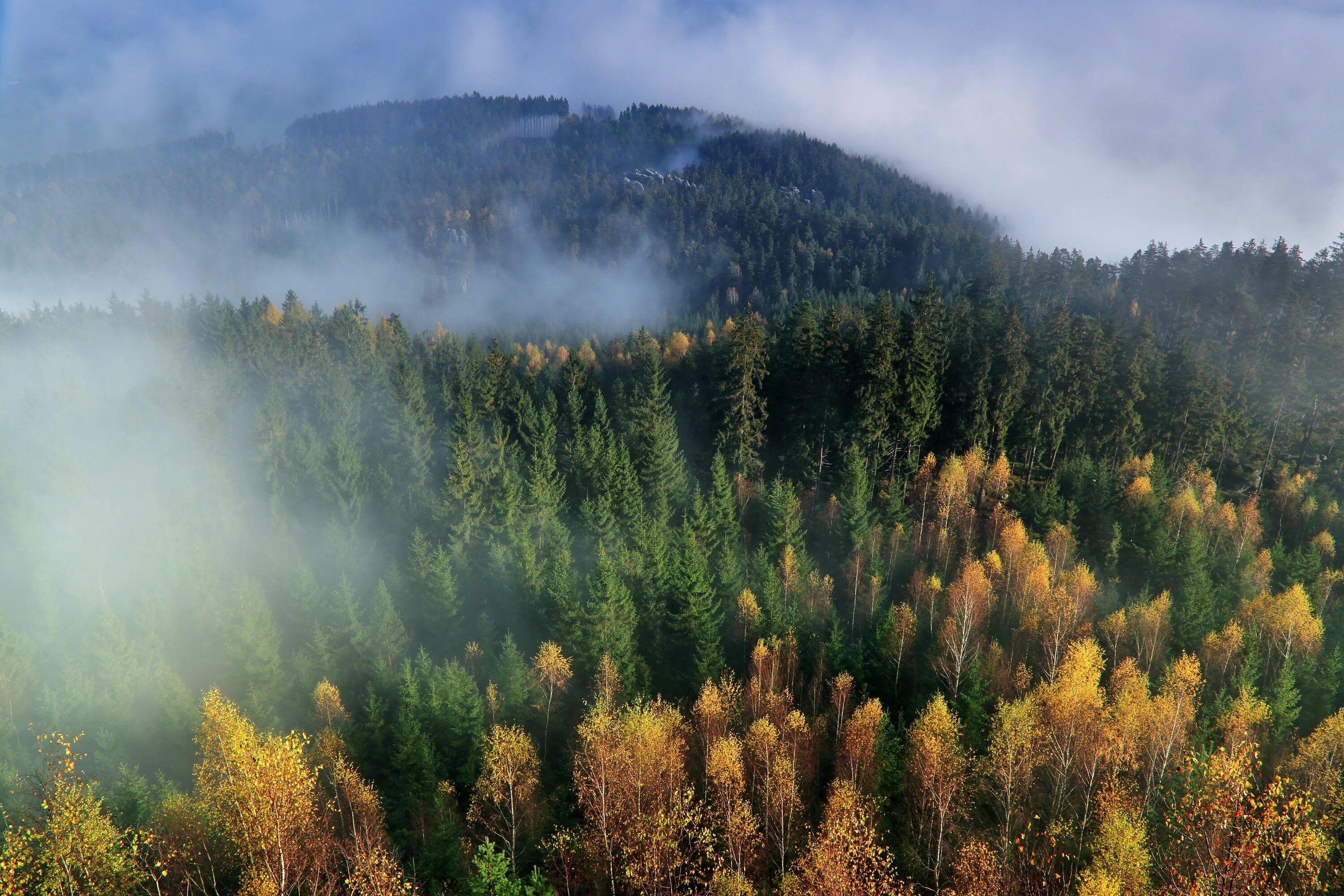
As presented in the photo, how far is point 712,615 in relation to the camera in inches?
1897

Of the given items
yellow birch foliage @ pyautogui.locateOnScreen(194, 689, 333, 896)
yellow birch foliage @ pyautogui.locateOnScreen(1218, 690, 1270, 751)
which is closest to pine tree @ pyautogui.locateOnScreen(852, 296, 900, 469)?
yellow birch foliage @ pyautogui.locateOnScreen(1218, 690, 1270, 751)

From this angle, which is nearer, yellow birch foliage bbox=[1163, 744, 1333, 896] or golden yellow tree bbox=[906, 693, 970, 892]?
yellow birch foliage bbox=[1163, 744, 1333, 896]

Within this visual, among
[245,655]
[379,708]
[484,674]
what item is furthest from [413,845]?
[245,655]

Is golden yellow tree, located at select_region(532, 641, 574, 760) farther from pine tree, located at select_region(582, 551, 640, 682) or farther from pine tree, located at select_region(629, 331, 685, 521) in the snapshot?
pine tree, located at select_region(629, 331, 685, 521)

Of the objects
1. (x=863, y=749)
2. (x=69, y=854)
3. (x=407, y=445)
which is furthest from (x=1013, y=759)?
(x=407, y=445)

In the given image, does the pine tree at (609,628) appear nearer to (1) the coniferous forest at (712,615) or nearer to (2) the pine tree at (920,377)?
(1) the coniferous forest at (712,615)

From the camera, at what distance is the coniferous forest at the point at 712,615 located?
1195 inches

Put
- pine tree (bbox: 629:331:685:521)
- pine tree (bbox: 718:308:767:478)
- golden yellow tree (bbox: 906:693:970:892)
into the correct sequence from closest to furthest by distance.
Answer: golden yellow tree (bbox: 906:693:970:892) < pine tree (bbox: 629:331:685:521) < pine tree (bbox: 718:308:767:478)

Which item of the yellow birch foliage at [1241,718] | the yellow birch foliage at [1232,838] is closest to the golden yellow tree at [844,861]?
the yellow birch foliage at [1232,838]

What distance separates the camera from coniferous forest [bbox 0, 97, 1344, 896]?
30.3 meters

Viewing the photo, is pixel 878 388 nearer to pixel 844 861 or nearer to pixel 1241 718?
pixel 1241 718

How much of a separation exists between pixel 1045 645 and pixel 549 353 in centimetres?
12527

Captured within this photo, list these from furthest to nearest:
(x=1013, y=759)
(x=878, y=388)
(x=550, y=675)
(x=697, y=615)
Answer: (x=878, y=388) < (x=697, y=615) < (x=550, y=675) < (x=1013, y=759)

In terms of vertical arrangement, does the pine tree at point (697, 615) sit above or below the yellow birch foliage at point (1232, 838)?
below
